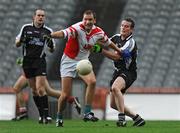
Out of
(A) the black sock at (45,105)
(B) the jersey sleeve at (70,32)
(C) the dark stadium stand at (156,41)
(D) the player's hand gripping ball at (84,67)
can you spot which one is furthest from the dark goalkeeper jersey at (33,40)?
(C) the dark stadium stand at (156,41)

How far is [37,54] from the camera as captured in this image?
14.2 metres

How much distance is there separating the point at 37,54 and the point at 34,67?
9.5 inches

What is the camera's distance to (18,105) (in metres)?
17.6

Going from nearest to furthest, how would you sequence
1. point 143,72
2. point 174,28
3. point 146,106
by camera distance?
point 146,106 < point 143,72 < point 174,28

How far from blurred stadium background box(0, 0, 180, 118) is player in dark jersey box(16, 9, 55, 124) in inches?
307

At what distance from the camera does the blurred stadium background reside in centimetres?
2356

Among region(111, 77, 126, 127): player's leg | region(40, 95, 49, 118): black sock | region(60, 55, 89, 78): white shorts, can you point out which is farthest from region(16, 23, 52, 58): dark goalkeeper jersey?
region(111, 77, 126, 127): player's leg

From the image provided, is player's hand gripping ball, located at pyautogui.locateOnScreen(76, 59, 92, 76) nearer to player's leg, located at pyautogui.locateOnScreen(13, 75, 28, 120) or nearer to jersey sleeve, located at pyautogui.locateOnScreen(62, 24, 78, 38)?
jersey sleeve, located at pyautogui.locateOnScreen(62, 24, 78, 38)

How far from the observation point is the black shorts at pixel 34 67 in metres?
14.1

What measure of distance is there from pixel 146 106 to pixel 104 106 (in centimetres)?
95

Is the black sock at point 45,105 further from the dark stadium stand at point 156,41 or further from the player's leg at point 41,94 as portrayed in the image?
the dark stadium stand at point 156,41

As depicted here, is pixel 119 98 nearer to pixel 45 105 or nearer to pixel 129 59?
pixel 129 59

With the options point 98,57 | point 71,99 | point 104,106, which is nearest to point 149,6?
point 98,57

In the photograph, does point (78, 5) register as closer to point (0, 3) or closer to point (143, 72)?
point (0, 3)
